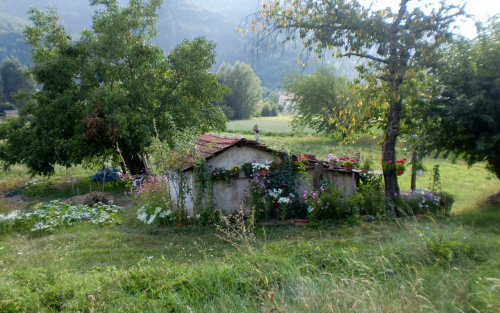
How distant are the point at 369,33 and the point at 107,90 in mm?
11457

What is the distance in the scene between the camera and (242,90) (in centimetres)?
6794

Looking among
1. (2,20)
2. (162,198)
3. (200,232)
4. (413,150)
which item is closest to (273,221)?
(200,232)

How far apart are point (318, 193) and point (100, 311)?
22.2ft

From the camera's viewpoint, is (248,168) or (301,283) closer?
(301,283)

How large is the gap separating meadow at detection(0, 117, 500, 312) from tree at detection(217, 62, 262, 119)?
198 ft

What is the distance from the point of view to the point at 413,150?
447 inches

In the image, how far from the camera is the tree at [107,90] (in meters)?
15.1

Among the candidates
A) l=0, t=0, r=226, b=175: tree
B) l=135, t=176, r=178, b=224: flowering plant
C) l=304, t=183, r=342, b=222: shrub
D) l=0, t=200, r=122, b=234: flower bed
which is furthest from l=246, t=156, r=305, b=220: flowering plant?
l=0, t=0, r=226, b=175: tree

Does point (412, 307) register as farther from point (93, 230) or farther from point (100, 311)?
point (93, 230)

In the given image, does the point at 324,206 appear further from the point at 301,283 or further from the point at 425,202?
the point at 301,283

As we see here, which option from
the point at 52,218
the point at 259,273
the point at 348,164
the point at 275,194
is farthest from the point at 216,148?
the point at 259,273

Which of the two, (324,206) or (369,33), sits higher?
(369,33)

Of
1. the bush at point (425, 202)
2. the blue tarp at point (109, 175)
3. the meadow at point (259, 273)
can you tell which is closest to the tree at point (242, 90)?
the blue tarp at point (109, 175)

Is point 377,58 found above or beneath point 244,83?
beneath
